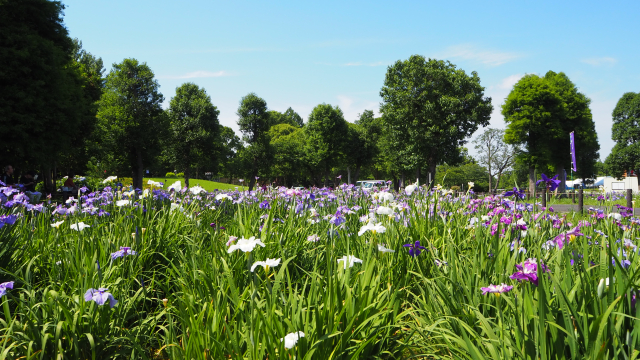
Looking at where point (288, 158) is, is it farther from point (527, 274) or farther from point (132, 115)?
point (527, 274)

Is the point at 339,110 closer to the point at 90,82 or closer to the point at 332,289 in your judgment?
the point at 90,82

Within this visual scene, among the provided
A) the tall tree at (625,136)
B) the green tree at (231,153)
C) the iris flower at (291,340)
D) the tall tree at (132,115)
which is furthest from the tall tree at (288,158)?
the iris flower at (291,340)

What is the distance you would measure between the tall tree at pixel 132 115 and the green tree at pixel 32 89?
8.35 m

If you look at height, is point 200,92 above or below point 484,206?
above

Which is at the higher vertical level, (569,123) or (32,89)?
(569,123)

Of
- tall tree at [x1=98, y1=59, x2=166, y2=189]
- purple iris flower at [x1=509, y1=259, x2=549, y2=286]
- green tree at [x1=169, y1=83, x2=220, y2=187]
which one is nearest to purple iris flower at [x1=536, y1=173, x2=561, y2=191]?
purple iris flower at [x1=509, y1=259, x2=549, y2=286]

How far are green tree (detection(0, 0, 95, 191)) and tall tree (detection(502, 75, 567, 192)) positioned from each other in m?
34.0

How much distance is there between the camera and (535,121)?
107 feet

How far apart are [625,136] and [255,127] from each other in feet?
143

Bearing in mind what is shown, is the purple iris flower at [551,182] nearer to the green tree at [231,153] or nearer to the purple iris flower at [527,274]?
the purple iris flower at [527,274]

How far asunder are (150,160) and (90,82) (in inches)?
279

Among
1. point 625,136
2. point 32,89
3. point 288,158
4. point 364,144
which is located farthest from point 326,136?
point 625,136

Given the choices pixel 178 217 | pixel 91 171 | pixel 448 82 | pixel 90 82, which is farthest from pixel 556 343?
pixel 91 171

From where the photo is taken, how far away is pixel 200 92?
37875 mm
